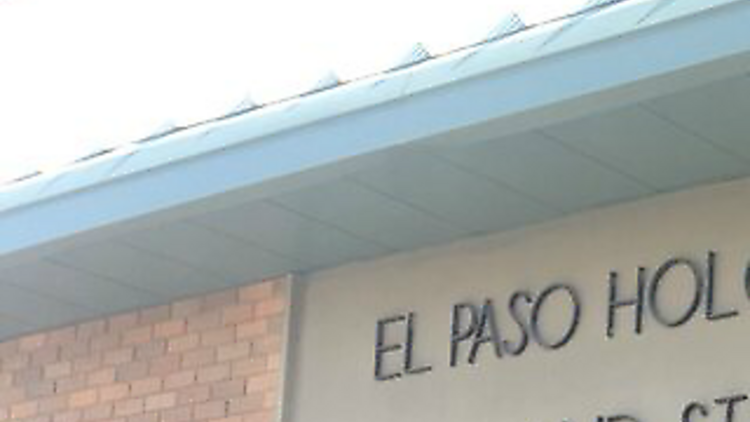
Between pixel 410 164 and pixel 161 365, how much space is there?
92.4 inches

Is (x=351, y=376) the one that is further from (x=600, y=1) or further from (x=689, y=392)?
(x=600, y=1)

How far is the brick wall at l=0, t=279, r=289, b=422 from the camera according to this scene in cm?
910

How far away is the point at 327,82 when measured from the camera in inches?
306

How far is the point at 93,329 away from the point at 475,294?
2312 millimetres

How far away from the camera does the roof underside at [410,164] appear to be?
6.90 m

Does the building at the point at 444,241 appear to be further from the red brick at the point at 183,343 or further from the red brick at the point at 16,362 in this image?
the red brick at the point at 16,362

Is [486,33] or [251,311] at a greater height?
[486,33]

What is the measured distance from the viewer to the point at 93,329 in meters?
9.84

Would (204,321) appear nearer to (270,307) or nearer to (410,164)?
(270,307)

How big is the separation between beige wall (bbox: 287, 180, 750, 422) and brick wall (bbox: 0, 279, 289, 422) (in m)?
0.21

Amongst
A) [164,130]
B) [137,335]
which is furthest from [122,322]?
[164,130]

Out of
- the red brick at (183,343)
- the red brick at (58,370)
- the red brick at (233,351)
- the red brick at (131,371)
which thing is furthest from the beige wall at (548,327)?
the red brick at (58,370)

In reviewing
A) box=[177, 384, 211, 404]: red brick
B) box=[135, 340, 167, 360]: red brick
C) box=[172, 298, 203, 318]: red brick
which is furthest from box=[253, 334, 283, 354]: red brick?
box=[135, 340, 167, 360]: red brick

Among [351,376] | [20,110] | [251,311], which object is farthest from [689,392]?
[20,110]
